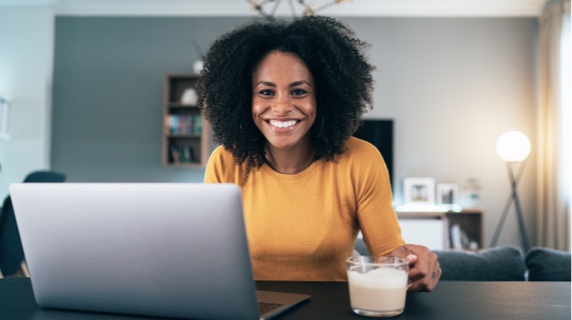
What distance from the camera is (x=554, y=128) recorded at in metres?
4.36

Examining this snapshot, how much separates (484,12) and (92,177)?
3.99 meters

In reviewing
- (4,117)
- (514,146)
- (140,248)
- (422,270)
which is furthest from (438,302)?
(4,117)

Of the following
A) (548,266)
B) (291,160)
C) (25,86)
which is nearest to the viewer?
(291,160)

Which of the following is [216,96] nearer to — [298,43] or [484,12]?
[298,43]

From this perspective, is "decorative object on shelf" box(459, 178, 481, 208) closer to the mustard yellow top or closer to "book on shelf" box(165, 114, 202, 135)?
"book on shelf" box(165, 114, 202, 135)

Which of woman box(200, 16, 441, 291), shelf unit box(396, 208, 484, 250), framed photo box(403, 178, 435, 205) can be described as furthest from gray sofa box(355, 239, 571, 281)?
framed photo box(403, 178, 435, 205)

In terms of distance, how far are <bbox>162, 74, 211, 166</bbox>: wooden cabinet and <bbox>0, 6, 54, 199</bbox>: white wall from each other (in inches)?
47.2

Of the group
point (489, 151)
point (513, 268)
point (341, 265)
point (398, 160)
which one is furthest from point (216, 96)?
point (489, 151)

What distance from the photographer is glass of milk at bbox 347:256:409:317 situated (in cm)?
74

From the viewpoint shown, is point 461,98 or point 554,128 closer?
point 554,128

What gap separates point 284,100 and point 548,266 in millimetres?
924

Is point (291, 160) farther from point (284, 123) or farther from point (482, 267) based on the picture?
point (482, 267)

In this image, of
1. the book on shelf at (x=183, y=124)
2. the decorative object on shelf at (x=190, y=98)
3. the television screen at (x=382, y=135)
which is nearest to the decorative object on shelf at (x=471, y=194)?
the television screen at (x=382, y=135)

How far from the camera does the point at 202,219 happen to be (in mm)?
660
